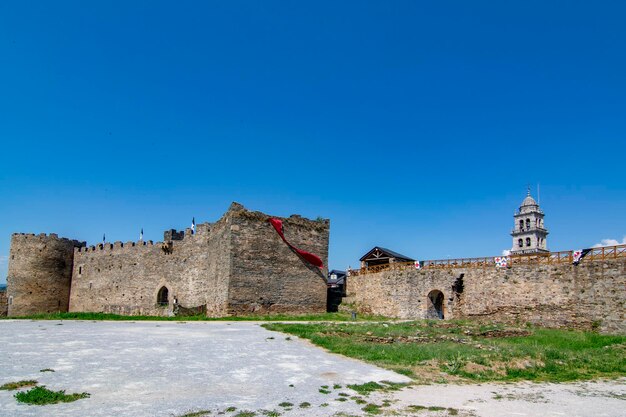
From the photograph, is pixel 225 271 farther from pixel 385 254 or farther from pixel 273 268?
pixel 385 254

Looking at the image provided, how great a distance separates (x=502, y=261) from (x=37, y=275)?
35390 mm

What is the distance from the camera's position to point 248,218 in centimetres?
2769

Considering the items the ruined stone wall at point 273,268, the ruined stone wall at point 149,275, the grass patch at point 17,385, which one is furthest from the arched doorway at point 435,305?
the grass patch at point 17,385

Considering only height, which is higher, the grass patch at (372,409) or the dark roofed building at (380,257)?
the dark roofed building at (380,257)

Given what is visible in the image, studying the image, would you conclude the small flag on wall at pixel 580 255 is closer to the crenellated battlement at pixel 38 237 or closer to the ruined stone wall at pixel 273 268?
the ruined stone wall at pixel 273 268

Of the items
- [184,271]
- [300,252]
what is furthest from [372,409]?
[184,271]

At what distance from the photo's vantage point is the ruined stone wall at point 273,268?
2683 cm

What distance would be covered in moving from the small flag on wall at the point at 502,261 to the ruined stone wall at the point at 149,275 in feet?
48.7

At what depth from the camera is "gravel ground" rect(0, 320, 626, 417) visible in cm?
749

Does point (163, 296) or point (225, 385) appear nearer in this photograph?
point (225, 385)

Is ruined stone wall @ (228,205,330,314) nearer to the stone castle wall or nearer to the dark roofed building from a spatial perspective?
the stone castle wall

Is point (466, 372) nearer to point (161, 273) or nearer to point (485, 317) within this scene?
point (485, 317)

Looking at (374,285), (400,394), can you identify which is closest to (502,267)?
(374,285)

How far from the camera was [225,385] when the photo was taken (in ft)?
29.6
